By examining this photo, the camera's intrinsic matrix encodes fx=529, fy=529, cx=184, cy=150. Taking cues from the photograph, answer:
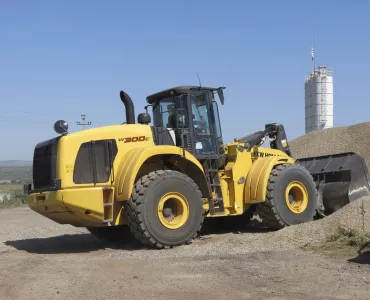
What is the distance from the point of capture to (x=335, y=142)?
78.3 feet

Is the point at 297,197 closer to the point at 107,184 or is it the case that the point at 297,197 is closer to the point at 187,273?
the point at 107,184

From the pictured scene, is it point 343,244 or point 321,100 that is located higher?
point 321,100

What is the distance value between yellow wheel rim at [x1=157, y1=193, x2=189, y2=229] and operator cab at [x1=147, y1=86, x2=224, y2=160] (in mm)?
1171

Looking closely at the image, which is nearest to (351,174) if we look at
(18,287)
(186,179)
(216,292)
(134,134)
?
(186,179)

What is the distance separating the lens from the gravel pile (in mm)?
22331

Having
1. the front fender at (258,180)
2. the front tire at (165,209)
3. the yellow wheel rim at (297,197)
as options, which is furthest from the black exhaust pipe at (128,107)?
the yellow wheel rim at (297,197)

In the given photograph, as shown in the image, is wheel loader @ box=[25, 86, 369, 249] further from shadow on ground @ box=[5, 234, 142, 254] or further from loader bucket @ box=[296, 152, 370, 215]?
shadow on ground @ box=[5, 234, 142, 254]

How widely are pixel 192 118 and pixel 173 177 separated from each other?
1.55 metres

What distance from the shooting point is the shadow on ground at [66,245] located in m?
9.72

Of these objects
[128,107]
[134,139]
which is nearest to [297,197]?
[134,139]

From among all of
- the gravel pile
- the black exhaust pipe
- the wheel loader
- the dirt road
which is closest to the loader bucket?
the wheel loader

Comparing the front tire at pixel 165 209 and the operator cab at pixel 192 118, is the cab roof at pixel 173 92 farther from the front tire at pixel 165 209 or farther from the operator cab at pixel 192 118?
the front tire at pixel 165 209

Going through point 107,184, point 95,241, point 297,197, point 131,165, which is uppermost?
point 131,165

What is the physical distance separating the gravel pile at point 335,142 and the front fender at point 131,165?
13.8 m
